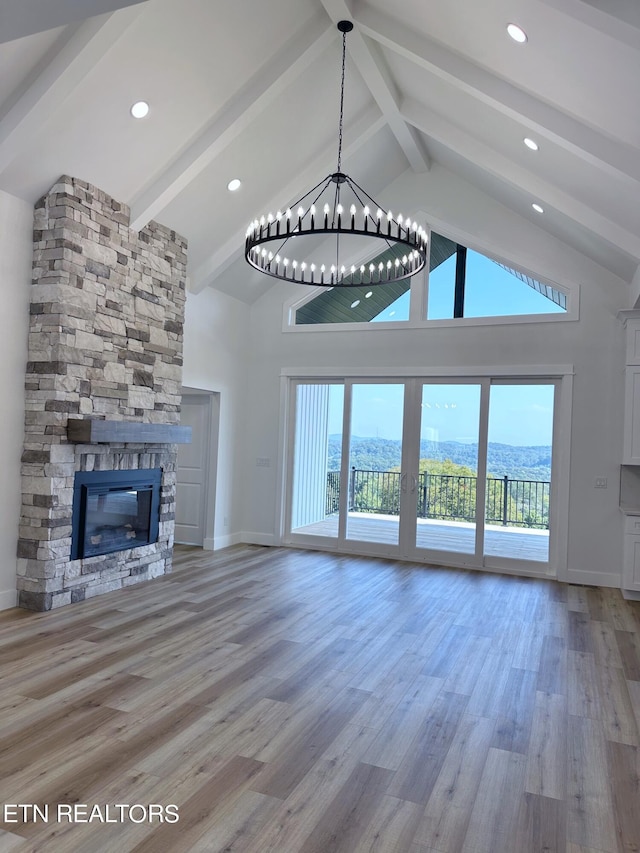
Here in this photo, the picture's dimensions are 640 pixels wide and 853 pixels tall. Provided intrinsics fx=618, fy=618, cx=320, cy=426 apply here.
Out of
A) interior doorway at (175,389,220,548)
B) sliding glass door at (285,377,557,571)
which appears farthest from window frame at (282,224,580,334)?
interior doorway at (175,389,220,548)

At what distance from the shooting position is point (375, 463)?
792cm

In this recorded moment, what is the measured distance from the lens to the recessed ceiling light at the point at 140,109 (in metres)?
4.85

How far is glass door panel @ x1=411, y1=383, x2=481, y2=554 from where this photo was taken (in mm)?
7402

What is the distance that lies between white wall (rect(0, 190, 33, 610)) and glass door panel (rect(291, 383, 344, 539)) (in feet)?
12.8

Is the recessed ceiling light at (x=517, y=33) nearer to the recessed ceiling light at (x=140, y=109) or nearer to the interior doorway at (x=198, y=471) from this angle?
the recessed ceiling light at (x=140, y=109)

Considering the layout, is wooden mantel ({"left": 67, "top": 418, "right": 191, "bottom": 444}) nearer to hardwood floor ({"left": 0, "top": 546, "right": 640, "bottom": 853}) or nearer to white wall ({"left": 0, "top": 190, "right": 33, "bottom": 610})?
white wall ({"left": 0, "top": 190, "right": 33, "bottom": 610})

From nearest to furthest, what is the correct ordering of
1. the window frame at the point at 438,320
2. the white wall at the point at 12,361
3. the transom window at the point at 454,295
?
the white wall at the point at 12,361
the window frame at the point at 438,320
the transom window at the point at 454,295

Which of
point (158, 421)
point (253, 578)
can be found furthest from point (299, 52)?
point (253, 578)

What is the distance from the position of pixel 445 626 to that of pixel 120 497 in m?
3.22

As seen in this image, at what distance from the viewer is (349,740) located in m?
3.10

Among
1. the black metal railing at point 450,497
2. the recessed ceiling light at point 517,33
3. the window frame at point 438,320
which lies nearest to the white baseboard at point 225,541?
the black metal railing at point 450,497

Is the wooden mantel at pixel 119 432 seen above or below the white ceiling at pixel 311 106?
below

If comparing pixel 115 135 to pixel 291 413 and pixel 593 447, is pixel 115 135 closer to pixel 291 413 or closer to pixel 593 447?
pixel 291 413

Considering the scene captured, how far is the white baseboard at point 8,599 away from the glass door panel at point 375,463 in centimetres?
411
